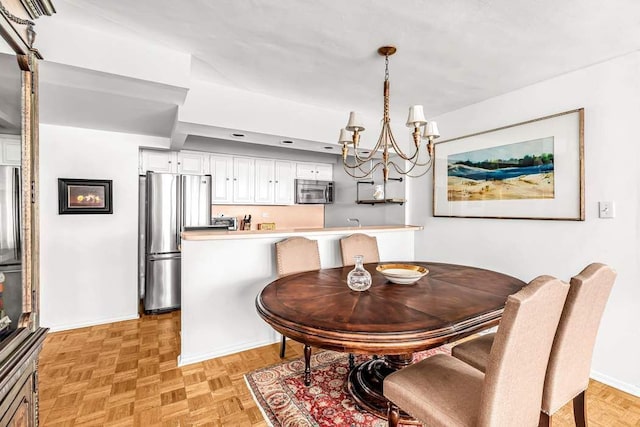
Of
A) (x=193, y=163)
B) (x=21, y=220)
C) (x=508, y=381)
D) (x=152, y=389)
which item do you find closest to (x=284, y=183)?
(x=193, y=163)

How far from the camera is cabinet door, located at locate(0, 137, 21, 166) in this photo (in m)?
1.02

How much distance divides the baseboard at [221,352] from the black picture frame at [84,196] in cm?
194

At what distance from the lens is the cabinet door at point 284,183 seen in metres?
4.92

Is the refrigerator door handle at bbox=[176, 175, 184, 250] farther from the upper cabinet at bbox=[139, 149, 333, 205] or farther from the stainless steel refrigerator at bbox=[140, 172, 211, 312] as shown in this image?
the upper cabinet at bbox=[139, 149, 333, 205]

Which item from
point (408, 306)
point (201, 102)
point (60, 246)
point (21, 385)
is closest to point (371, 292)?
point (408, 306)

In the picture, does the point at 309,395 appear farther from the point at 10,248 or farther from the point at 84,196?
the point at 84,196

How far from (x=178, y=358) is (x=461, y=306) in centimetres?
215

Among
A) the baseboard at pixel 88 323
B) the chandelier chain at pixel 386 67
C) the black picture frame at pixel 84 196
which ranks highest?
the chandelier chain at pixel 386 67

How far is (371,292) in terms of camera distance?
177 centimetres

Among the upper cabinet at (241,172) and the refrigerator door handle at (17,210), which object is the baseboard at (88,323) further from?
the refrigerator door handle at (17,210)

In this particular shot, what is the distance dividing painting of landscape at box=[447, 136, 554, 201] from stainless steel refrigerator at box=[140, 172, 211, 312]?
10.1 feet

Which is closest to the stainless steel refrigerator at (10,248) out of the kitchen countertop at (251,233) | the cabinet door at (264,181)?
the kitchen countertop at (251,233)

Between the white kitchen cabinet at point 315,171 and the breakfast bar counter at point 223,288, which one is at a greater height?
the white kitchen cabinet at point 315,171

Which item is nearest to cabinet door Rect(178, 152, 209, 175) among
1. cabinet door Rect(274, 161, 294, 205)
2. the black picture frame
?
the black picture frame
